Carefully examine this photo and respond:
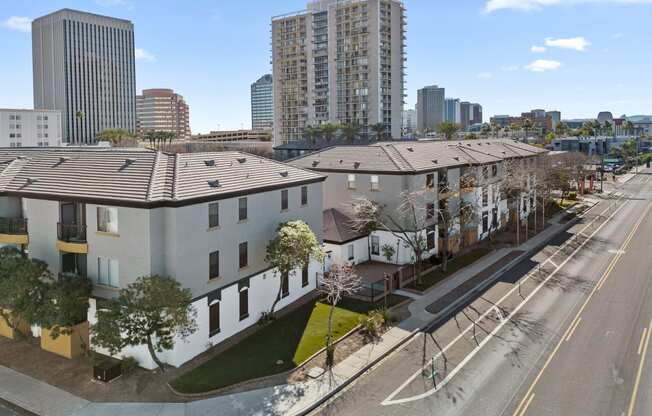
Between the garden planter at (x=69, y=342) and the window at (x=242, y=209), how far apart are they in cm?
1086

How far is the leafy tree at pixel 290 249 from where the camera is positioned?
32.4 meters

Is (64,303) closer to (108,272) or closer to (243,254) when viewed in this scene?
(108,272)

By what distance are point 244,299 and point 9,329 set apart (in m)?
14.7

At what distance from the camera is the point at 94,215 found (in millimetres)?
28359

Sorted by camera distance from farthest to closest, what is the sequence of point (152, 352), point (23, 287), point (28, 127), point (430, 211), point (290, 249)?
point (28, 127)
point (430, 211)
point (290, 249)
point (23, 287)
point (152, 352)

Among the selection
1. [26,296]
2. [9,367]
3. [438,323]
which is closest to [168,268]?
[26,296]

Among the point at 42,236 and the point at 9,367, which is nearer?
the point at 9,367

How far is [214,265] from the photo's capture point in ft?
96.9

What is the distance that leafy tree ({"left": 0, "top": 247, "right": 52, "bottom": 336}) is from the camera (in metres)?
27.1

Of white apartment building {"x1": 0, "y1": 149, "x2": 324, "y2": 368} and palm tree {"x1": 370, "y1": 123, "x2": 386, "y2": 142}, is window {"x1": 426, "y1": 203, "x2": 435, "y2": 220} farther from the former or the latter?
palm tree {"x1": 370, "y1": 123, "x2": 386, "y2": 142}

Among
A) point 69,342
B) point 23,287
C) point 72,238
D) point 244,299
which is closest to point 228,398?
point 244,299

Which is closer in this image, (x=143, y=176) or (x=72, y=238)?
(x=72, y=238)

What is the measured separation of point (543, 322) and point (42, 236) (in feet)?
105

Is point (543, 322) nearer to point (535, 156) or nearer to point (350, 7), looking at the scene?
point (535, 156)
